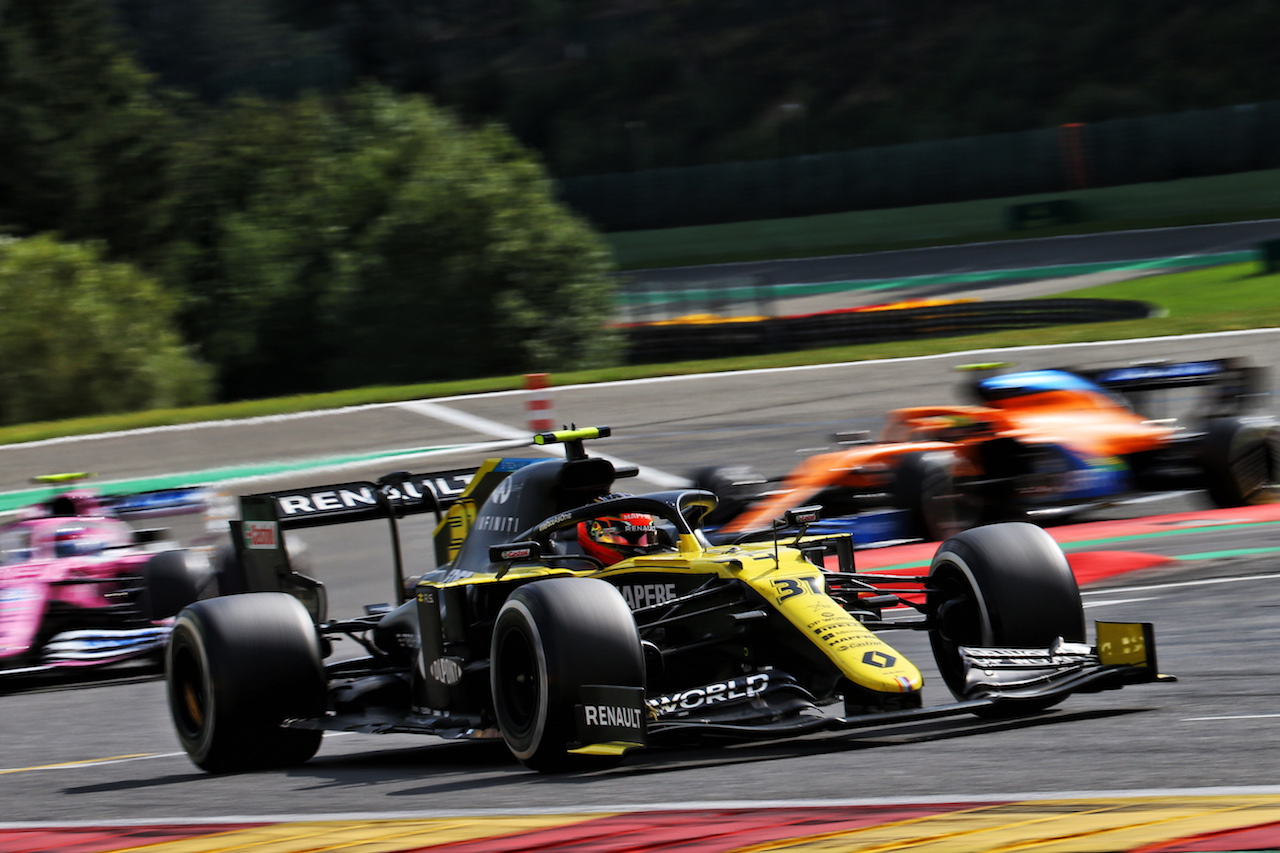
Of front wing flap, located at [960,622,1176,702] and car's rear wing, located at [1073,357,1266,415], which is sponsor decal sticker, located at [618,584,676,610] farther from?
car's rear wing, located at [1073,357,1266,415]

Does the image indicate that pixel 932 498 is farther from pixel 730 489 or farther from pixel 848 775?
pixel 848 775

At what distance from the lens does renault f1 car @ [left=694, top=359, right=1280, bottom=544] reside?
12.5 metres

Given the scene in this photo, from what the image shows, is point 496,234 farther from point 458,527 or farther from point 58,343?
point 458,527

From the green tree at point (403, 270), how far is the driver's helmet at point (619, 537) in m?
24.0

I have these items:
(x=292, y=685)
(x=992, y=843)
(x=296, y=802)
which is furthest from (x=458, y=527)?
(x=992, y=843)

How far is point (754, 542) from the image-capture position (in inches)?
293

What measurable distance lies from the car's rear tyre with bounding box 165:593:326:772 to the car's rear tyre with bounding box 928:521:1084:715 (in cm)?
281

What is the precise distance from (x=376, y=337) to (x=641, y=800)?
2768 centimetres

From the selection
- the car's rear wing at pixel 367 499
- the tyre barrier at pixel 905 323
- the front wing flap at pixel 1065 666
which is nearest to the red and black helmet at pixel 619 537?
the front wing flap at pixel 1065 666

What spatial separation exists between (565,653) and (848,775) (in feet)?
3.55

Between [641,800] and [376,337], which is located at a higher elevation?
→ [376,337]

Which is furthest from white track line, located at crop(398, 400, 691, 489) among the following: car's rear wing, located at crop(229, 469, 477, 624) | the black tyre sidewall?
the black tyre sidewall

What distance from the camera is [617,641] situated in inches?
226

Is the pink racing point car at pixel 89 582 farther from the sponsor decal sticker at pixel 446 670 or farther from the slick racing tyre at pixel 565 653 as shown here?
the slick racing tyre at pixel 565 653
